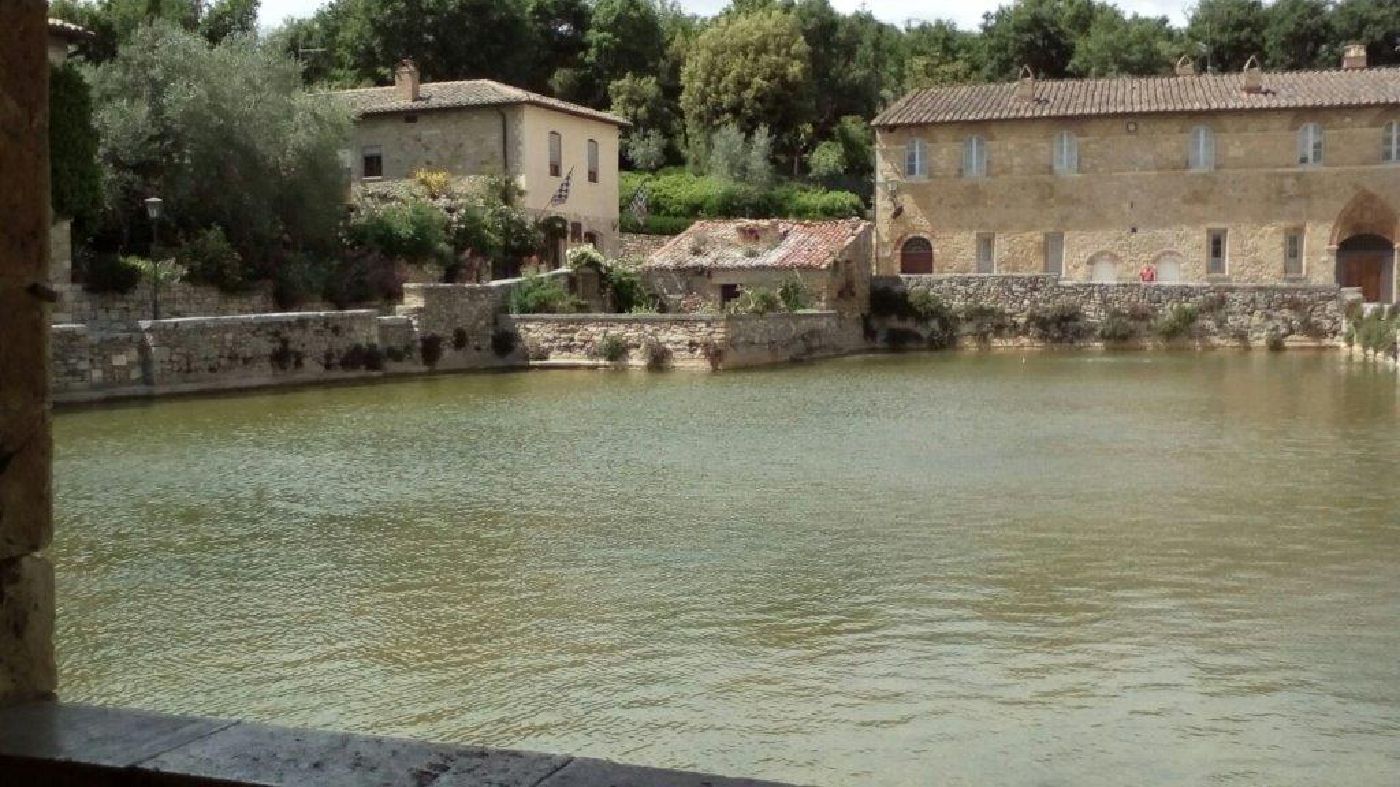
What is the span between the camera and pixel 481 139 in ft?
130

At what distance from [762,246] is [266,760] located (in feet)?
111

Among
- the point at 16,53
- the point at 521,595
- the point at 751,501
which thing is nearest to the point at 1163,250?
the point at 751,501

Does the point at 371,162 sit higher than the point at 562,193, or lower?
higher

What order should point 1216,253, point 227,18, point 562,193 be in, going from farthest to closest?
point 227,18, point 1216,253, point 562,193

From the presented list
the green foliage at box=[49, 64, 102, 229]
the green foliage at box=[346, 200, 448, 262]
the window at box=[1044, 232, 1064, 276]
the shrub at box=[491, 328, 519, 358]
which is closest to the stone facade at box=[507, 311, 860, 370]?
the shrub at box=[491, 328, 519, 358]

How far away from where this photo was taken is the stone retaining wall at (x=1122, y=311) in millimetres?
36250

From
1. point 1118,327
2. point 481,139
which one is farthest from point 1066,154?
point 481,139

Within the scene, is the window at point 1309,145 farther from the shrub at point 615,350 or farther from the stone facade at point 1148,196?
the shrub at point 615,350

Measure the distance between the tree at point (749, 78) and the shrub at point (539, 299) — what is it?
75.1 feet

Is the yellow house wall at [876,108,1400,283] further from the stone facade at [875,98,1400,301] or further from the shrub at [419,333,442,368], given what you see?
the shrub at [419,333,442,368]

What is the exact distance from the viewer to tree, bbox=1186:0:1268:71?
61.6 metres

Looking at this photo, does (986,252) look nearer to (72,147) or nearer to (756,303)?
(756,303)

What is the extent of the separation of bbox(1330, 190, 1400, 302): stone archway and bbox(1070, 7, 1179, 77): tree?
1970 cm

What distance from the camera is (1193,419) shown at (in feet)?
60.0
